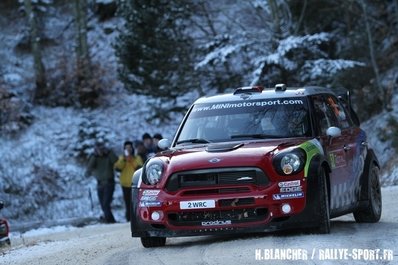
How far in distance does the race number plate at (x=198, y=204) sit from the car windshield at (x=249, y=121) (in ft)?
3.85

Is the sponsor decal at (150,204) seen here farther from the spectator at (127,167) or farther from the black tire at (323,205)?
the spectator at (127,167)

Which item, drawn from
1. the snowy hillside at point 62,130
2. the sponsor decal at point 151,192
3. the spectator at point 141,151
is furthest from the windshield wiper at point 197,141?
the snowy hillside at point 62,130

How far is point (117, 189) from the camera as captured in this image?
25.3m

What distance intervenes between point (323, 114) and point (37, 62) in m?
21.0

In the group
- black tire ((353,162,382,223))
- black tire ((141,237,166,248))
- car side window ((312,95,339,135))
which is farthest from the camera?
black tire ((353,162,382,223))

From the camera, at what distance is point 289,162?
27.6ft

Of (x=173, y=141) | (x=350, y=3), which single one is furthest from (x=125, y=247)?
(x=350, y=3)

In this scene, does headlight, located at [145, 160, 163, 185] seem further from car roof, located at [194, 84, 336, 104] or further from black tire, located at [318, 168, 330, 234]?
black tire, located at [318, 168, 330, 234]

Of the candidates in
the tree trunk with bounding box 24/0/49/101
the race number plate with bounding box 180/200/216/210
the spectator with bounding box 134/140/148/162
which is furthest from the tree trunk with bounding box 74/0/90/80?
the race number plate with bounding box 180/200/216/210

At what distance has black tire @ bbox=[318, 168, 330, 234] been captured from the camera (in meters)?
8.47

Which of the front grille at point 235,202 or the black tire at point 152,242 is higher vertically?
the front grille at point 235,202

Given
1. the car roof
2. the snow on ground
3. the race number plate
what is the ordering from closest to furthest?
the snow on ground < the race number plate < the car roof

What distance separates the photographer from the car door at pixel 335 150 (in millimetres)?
9172

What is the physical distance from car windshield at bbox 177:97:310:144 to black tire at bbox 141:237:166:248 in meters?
1.26
